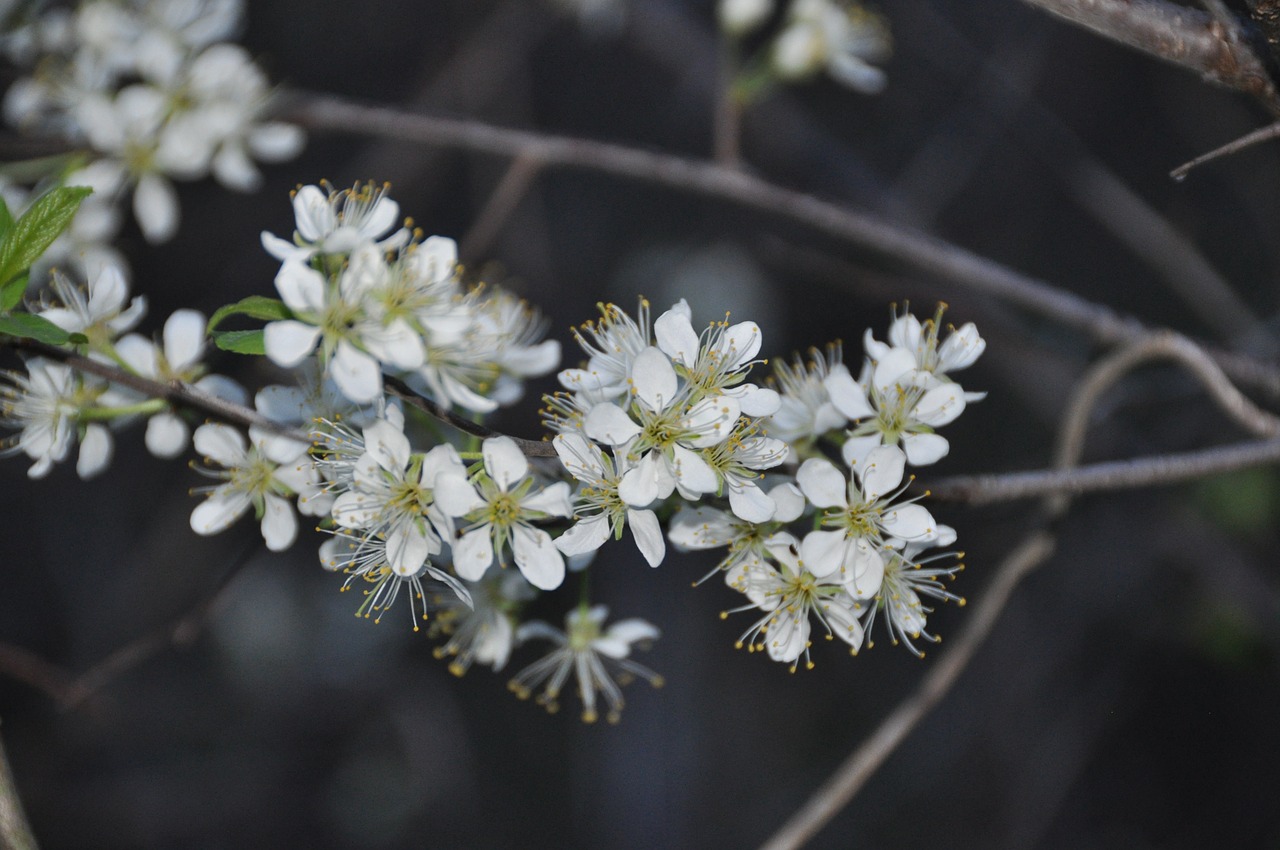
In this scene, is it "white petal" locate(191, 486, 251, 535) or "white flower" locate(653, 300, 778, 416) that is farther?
"white petal" locate(191, 486, 251, 535)

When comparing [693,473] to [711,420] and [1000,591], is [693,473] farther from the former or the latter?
[1000,591]

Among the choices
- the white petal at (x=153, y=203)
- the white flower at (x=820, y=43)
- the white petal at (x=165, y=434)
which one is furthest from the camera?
the white flower at (x=820, y=43)

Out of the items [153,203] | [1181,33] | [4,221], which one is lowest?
[153,203]

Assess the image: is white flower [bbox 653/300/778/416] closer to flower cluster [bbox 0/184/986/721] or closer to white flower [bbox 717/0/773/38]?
flower cluster [bbox 0/184/986/721]

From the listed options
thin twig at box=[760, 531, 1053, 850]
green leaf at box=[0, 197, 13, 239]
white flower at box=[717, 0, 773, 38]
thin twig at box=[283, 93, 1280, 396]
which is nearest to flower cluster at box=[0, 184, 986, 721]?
green leaf at box=[0, 197, 13, 239]

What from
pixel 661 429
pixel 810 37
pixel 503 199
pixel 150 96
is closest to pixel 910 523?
pixel 661 429

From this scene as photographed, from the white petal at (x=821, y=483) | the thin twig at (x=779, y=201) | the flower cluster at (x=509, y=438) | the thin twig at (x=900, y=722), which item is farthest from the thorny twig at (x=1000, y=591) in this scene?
the white petal at (x=821, y=483)

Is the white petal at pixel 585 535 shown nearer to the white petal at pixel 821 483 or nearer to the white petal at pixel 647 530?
the white petal at pixel 647 530
